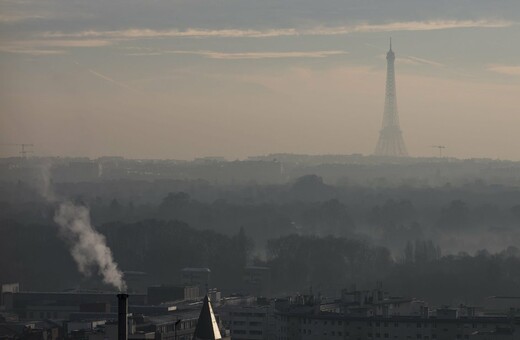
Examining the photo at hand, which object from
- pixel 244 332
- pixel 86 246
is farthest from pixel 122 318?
pixel 86 246

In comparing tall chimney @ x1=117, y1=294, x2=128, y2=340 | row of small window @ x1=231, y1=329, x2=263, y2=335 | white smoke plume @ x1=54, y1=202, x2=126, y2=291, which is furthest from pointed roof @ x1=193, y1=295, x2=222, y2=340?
white smoke plume @ x1=54, y1=202, x2=126, y2=291

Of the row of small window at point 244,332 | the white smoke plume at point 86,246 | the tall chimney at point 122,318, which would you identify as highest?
the white smoke plume at point 86,246

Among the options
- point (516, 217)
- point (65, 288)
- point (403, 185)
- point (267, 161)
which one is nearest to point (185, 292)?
point (65, 288)

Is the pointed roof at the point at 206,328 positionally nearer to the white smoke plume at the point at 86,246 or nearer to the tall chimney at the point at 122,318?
Answer: the tall chimney at the point at 122,318

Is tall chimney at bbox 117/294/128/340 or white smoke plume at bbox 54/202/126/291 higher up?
white smoke plume at bbox 54/202/126/291

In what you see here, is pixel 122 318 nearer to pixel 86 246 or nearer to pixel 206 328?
pixel 206 328

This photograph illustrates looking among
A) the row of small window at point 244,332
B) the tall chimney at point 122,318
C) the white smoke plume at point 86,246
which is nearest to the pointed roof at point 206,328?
the tall chimney at point 122,318

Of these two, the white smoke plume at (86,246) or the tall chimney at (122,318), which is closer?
the tall chimney at (122,318)

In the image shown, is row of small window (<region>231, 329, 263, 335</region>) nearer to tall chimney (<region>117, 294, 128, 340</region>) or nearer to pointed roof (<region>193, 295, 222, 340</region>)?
pointed roof (<region>193, 295, 222, 340</region>)

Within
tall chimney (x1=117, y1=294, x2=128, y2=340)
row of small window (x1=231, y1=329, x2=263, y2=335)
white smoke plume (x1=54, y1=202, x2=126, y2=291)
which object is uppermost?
white smoke plume (x1=54, y1=202, x2=126, y2=291)
